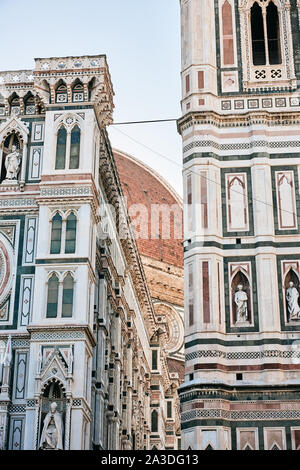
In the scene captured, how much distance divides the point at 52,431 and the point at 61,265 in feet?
12.3

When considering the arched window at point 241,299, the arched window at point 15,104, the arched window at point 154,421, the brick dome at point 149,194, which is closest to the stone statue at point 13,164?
the arched window at point 15,104

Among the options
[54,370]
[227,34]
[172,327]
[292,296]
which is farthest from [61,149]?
[172,327]

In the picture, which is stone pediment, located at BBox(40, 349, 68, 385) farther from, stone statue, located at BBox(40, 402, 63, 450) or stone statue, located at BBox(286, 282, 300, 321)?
stone statue, located at BBox(286, 282, 300, 321)

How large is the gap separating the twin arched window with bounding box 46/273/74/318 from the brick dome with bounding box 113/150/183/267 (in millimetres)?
33076

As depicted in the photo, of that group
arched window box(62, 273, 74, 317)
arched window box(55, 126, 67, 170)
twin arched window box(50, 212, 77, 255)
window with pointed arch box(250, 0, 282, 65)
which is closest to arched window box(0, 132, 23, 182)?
arched window box(55, 126, 67, 170)

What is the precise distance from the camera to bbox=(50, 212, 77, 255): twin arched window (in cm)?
2223

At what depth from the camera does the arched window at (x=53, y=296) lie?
21516mm

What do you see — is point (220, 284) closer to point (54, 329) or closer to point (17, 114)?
point (54, 329)

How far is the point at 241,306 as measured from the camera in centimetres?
2175

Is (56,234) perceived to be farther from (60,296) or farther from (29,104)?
(29,104)

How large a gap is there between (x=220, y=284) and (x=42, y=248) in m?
4.05

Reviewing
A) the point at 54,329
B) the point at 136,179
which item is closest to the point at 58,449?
the point at 54,329

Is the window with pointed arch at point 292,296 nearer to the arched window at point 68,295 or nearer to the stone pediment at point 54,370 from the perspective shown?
the arched window at point 68,295

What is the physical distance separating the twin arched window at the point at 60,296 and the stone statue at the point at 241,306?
11.8ft
